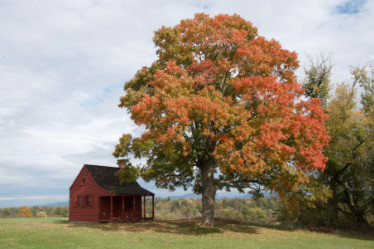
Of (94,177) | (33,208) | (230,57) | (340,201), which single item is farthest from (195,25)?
(33,208)

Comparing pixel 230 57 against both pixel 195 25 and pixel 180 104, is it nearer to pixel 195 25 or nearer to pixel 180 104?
pixel 195 25

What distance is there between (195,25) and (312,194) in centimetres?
1581

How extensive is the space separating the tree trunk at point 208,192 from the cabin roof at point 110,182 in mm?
9478

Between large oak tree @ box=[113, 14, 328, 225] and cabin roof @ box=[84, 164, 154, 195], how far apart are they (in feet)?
15.8

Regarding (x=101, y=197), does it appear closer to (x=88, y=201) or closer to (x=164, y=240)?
(x=88, y=201)

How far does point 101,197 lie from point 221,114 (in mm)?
17247

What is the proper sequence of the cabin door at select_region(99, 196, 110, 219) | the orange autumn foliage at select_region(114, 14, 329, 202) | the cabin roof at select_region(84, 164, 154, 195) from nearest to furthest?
1. the orange autumn foliage at select_region(114, 14, 329, 202)
2. the cabin door at select_region(99, 196, 110, 219)
3. the cabin roof at select_region(84, 164, 154, 195)

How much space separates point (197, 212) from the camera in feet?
318

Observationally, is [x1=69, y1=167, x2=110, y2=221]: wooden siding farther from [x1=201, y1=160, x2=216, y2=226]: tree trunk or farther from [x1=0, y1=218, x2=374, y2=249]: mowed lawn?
[x1=201, y1=160, x2=216, y2=226]: tree trunk

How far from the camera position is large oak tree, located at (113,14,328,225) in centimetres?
1905

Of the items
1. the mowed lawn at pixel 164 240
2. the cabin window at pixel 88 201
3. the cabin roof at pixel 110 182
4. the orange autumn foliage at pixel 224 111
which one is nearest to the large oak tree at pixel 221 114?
the orange autumn foliage at pixel 224 111

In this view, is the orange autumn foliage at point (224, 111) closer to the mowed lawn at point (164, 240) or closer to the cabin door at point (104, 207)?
the mowed lawn at point (164, 240)

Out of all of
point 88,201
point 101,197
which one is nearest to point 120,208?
point 101,197

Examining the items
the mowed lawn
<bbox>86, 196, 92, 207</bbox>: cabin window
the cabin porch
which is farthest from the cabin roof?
the mowed lawn
